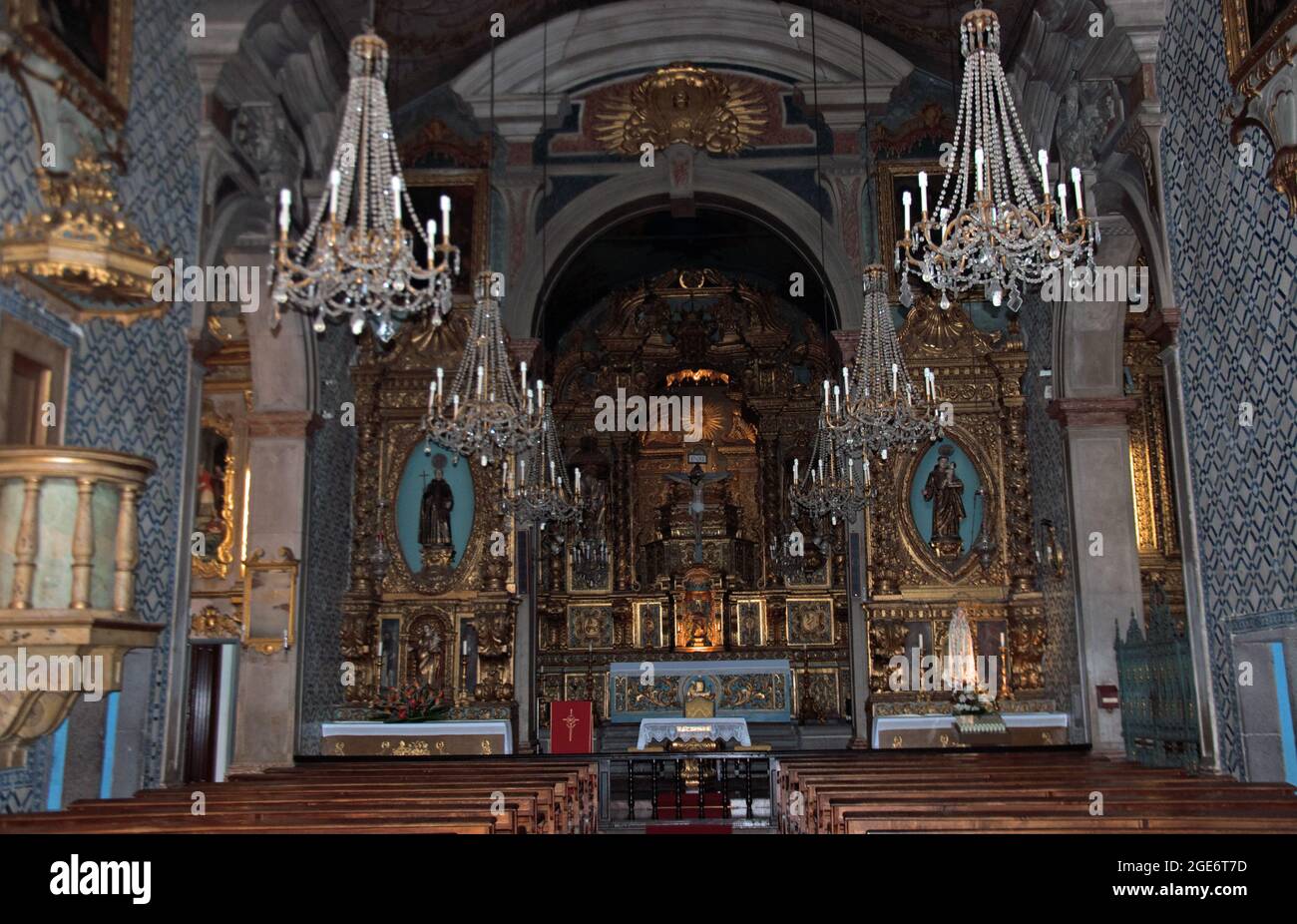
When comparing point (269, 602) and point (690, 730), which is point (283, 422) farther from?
point (690, 730)

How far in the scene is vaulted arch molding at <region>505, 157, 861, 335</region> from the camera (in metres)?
14.5

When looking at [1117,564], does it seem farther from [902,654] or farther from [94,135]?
[94,135]

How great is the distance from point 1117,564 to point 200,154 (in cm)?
925

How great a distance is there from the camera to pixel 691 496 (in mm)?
19016

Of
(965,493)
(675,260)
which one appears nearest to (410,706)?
(965,493)

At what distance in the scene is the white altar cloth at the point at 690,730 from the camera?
13.1 meters

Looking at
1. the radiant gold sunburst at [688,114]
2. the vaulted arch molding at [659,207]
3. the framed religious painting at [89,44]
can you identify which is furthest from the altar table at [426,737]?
the radiant gold sunburst at [688,114]

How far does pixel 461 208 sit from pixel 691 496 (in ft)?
21.0

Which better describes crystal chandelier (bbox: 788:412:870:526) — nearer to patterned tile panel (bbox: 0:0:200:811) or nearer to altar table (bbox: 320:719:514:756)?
altar table (bbox: 320:719:514:756)

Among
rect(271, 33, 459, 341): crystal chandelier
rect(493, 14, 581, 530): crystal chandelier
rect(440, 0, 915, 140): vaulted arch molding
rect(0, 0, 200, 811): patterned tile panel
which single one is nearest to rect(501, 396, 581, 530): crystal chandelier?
rect(493, 14, 581, 530): crystal chandelier

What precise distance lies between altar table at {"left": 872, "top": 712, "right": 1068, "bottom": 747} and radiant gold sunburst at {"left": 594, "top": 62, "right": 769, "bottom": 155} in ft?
23.0

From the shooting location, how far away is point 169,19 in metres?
9.25

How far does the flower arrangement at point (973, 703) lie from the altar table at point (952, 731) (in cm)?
22

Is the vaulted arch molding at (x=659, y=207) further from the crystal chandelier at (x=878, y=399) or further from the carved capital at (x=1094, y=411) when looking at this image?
the crystal chandelier at (x=878, y=399)
